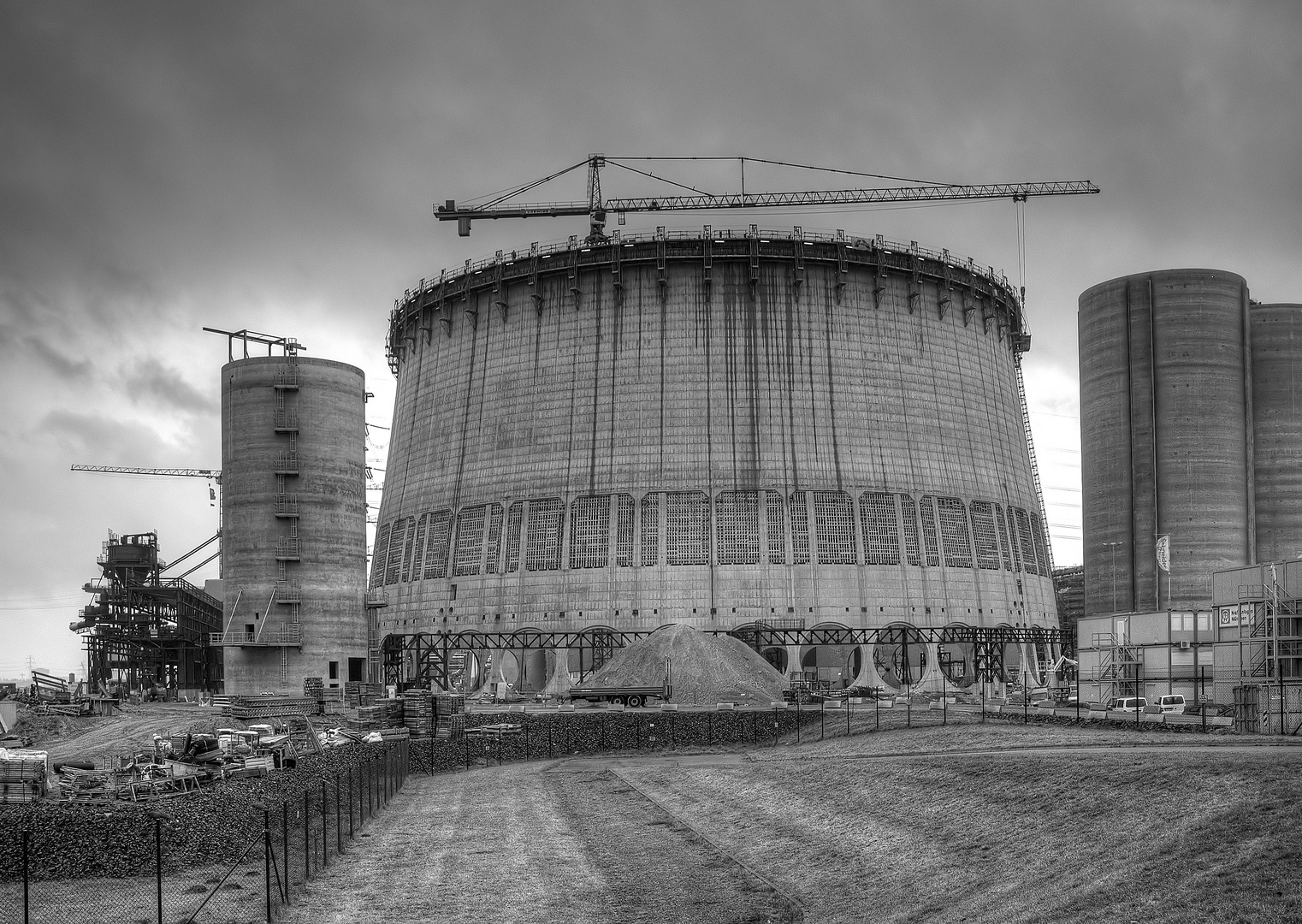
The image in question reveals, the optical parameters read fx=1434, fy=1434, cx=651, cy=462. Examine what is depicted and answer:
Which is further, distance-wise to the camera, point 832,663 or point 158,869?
point 832,663

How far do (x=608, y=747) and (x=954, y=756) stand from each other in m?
25.8

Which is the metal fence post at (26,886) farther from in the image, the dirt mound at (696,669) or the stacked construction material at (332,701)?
the dirt mound at (696,669)

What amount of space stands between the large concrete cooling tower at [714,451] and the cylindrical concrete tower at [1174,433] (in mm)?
29522

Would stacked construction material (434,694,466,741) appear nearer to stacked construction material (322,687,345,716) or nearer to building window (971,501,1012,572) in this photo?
stacked construction material (322,687,345,716)

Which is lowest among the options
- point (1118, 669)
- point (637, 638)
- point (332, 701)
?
point (332, 701)

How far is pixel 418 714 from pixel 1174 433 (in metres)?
98.9

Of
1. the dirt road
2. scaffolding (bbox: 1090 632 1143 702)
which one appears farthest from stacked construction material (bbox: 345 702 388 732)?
scaffolding (bbox: 1090 632 1143 702)

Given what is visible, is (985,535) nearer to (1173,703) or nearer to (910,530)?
(910,530)

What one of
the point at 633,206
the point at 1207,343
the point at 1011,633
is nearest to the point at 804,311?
the point at 1011,633

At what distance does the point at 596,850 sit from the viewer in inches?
1361

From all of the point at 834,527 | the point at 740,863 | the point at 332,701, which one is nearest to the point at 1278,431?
the point at 834,527

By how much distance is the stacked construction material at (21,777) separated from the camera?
121 ft

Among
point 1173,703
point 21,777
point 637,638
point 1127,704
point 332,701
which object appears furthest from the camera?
point 637,638

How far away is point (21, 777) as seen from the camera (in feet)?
125
